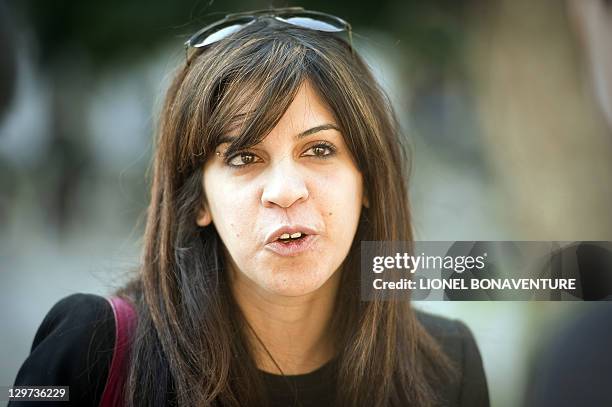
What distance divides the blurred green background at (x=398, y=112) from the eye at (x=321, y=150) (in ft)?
1.21

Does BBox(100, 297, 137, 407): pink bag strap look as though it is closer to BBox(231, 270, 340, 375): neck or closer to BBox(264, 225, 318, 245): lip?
BBox(231, 270, 340, 375): neck

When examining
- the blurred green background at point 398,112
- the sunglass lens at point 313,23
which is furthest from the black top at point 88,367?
the sunglass lens at point 313,23

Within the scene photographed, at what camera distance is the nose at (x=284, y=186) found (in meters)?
1.39

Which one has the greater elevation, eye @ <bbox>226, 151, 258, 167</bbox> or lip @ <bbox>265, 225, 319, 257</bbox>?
eye @ <bbox>226, 151, 258, 167</bbox>

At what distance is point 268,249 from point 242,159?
0.21 meters

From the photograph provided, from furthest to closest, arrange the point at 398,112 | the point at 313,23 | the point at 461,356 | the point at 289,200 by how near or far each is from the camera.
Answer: the point at 398,112 < the point at 461,356 < the point at 313,23 < the point at 289,200

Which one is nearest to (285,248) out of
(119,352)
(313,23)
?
(119,352)

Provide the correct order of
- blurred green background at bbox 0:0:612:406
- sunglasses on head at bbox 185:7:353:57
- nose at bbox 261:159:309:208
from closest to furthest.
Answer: nose at bbox 261:159:309:208, sunglasses on head at bbox 185:7:353:57, blurred green background at bbox 0:0:612:406

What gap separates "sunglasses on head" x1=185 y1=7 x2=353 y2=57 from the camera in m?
1.59

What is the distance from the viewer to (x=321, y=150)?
1.48 meters

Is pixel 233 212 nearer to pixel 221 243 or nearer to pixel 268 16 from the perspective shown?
pixel 221 243

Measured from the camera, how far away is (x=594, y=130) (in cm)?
180

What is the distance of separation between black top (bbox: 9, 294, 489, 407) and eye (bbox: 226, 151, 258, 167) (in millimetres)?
442

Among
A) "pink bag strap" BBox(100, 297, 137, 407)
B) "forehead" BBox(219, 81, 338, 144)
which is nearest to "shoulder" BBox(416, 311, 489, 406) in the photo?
"forehead" BBox(219, 81, 338, 144)
